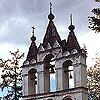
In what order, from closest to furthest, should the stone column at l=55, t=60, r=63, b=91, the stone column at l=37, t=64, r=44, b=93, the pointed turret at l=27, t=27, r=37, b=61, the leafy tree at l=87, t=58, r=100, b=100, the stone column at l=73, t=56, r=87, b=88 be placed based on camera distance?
the stone column at l=73, t=56, r=87, b=88, the stone column at l=55, t=60, r=63, b=91, the stone column at l=37, t=64, r=44, b=93, the pointed turret at l=27, t=27, r=37, b=61, the leafy tree at l=87, t=58, r=100, b=100

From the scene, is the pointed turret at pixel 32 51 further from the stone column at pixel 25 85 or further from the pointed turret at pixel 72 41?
the pointed turret at pixel 72 41

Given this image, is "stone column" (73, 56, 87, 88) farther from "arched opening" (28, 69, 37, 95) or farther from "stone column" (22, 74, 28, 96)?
"stone column" (22, 74, 28, 96)

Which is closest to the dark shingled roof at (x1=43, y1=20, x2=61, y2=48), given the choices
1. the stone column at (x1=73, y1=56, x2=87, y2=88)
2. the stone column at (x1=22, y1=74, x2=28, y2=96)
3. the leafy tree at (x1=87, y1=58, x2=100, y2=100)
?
the stone column at (x1=73, y1=56, x2=87, y2=88)

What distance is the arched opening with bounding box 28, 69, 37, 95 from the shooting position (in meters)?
28.1

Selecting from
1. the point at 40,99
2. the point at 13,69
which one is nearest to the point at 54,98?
the point at 40,99

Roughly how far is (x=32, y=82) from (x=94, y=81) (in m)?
10.4

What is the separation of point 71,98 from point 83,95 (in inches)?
33.0

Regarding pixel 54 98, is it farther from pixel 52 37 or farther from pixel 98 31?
pixel 98 31

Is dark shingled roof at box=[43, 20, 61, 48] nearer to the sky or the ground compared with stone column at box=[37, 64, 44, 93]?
nearer to the sky

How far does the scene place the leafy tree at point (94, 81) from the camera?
121 ft

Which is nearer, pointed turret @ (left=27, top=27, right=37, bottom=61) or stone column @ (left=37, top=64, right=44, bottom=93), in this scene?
stone column @ (left=37, top=64, right=44, bottom=93)

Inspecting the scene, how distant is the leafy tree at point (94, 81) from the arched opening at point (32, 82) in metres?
9.46

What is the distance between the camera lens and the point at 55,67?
1051 inches

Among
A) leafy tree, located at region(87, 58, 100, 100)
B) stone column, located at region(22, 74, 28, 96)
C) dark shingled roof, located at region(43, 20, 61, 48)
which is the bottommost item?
stone column, located at region(22, 74, 28, 96)
